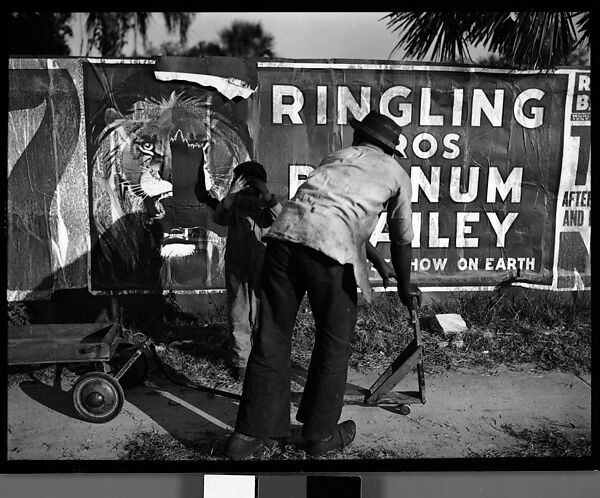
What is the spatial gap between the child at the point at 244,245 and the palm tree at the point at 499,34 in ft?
3.63

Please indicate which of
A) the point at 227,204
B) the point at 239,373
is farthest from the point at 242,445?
the point at 227,204

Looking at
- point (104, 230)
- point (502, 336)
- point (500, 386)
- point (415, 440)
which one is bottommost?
point (415, 440)

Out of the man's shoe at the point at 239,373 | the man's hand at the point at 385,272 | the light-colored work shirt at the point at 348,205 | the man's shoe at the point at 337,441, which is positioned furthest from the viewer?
the man's shoe at the point at 239,373

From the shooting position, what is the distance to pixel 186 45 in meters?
3.62

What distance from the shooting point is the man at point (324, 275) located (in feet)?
11.0

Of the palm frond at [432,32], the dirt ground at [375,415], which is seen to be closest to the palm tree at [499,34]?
the palm frond at [432,32]

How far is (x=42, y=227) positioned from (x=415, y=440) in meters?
2.41

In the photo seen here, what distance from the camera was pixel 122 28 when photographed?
3605mm

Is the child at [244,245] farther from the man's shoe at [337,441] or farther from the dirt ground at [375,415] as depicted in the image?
the man's shoe at [337,441]

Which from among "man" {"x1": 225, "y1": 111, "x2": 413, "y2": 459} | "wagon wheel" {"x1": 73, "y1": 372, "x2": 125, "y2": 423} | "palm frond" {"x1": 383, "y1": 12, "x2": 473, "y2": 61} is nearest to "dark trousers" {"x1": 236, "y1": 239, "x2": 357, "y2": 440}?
"man" {"x1": 225, "y1": 111, "x2": 413, "y2": 459}

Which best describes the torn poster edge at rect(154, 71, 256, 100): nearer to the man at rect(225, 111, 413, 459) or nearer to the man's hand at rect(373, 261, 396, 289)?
the man at rect(225, 111, 413, 459)

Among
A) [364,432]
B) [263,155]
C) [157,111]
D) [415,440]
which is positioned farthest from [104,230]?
[415,440]

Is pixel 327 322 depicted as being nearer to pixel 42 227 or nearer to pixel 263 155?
pixel 263 155

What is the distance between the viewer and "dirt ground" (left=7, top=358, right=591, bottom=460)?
3.59m
